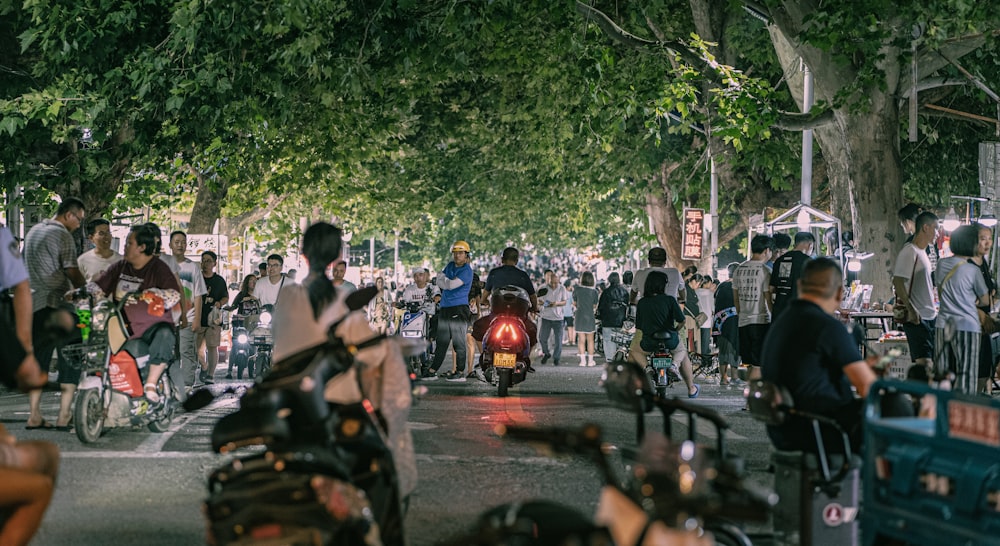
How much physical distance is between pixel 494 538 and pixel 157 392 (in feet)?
28.3

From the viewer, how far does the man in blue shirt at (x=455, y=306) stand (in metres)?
18.7

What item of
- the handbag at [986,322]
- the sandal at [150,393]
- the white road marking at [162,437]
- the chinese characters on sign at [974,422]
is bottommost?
the white road marking at [162,437]

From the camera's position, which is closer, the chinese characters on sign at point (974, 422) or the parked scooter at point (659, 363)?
the chinese characters on sign at point (974, 422)

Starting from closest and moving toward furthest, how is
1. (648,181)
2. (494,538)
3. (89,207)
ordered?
(494,538), (89,207), (648,181)

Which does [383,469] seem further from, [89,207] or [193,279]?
[89,207]

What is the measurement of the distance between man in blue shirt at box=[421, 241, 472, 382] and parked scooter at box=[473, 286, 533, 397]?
1.84 meters

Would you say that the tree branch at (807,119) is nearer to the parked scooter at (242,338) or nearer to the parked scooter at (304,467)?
the parked scooter at (242,338)

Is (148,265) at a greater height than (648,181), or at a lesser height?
lesser

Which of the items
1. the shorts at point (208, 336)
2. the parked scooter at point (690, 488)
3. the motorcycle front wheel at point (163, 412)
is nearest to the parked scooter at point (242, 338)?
the shorts at point (208, 336)

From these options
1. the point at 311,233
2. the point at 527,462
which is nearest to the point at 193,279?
the point at 527,462

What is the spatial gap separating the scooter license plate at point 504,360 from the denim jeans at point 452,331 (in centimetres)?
271

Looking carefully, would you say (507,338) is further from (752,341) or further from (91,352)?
(91,352)

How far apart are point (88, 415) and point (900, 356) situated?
24.8 ft

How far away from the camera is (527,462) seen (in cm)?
1036
